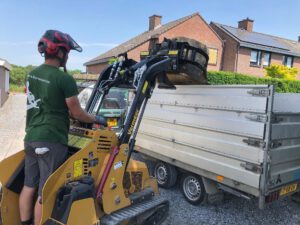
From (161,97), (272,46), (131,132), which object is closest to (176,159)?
(161,97)

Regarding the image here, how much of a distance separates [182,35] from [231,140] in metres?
24.5

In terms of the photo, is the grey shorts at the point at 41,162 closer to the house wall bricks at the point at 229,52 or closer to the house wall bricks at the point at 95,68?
the house wall bricks at the point at 95,68

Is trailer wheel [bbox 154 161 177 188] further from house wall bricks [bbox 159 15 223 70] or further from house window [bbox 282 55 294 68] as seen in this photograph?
house window [bbox 282 55 294 68]

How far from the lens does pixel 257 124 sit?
154 inches

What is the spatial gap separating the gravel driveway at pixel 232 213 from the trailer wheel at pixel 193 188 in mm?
110

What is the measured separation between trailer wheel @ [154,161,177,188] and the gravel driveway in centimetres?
29

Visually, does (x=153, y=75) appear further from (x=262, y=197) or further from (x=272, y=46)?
(x=272, y=46)

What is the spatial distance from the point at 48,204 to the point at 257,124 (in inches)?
103

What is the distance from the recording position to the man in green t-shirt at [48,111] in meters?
2.79

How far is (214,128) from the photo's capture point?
179 inches

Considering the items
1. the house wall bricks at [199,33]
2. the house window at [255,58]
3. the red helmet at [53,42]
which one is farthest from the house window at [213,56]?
the red helmet at [53,42]

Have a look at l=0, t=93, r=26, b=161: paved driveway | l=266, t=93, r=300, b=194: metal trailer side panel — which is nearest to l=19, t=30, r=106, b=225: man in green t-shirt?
l=266, t=93, r=300, b=194: metal trailer side panel

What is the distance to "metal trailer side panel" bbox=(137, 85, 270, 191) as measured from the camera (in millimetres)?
3947

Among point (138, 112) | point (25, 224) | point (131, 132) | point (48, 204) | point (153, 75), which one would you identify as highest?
point (153, 75)
